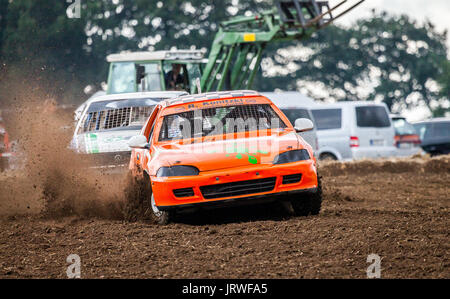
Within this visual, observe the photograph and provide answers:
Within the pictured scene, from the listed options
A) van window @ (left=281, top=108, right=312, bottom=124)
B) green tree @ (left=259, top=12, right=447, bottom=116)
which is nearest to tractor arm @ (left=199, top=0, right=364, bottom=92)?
van window @ (left=281, top=108, right=312, bottom=124)

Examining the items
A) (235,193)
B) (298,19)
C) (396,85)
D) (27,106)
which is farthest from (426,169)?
(396,85)

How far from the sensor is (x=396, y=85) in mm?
60719

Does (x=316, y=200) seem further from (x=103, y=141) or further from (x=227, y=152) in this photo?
(x=103, y=141)

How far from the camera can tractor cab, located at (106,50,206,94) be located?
18.0m

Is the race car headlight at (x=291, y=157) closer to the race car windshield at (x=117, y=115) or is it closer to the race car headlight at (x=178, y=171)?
the race car headlight at (x=178, y=171)

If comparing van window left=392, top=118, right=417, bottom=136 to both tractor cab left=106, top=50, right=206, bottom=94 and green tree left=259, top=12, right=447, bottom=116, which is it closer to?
tractor cab left=106, top=50, right=206, bottom=94

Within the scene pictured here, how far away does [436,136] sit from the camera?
25.4 m

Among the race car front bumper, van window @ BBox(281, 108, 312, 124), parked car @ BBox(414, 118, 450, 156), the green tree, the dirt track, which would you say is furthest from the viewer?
the green tree

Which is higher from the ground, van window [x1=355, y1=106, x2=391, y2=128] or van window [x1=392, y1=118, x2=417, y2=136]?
van window [x1=355, y1=106, x2=391, y2=128]

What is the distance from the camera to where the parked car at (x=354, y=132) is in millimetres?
20031

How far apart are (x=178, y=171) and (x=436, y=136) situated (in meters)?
18.3

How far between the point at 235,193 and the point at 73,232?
184 centimetres

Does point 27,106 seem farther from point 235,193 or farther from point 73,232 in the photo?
point 235,193
